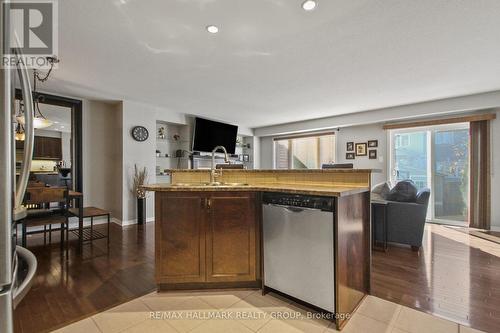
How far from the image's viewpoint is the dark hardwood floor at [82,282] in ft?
5.85

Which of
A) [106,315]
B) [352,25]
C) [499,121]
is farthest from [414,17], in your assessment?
[499,121]

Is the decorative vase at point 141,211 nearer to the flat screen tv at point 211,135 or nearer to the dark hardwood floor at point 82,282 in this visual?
the dark hardwood floor at point 82,282

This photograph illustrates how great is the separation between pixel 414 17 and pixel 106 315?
11.4 feet

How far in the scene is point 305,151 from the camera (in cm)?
725

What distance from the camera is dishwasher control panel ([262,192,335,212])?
1.66 metres

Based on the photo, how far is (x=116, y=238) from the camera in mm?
3701

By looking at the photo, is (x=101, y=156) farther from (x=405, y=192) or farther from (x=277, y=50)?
(x=405, y=192)

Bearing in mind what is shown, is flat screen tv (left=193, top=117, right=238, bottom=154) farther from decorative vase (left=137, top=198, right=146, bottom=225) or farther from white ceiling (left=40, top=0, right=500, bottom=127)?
decorative vase (left=137, top=198, right=146, bottom=225)

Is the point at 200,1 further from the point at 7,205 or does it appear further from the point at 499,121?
the point at 499,121

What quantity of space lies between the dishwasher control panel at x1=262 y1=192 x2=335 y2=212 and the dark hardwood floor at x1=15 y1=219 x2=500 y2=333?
111 centimetres

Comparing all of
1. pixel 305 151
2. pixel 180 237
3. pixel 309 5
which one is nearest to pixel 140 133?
pixel 180 237

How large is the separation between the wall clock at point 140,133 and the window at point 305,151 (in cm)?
411

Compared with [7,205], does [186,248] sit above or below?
below

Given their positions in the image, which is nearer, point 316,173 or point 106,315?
point 106,315
